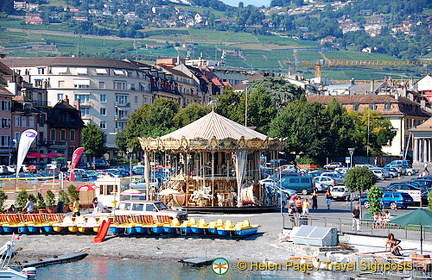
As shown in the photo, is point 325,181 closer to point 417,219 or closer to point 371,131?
point 417,219

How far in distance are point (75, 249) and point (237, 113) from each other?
7611 cm

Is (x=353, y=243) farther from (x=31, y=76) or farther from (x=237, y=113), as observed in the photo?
(x=31, y=76)

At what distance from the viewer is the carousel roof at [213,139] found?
2266 inches

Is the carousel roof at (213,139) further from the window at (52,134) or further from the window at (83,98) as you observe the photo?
the window at (83,98)

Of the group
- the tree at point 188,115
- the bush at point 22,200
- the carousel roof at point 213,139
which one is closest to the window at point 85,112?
the tree at point 188,115

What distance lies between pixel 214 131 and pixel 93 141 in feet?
236

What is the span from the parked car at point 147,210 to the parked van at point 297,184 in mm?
26997

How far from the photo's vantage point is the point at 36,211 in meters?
59.2

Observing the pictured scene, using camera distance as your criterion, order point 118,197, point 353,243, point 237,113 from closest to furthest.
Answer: point 353,243
point 118,197
point 237,113

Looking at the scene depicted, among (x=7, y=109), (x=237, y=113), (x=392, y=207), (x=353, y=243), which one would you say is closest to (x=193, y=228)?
(x=353, y=243)

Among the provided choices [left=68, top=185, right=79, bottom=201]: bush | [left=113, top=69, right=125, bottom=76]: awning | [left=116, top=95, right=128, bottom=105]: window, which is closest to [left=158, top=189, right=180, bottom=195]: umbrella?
[left=68, top=185, right=79, bottom=201]: bush

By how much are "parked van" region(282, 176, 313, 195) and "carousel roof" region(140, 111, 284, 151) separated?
17280 millimetres

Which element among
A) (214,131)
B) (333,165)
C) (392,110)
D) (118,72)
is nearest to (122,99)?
(118,72)

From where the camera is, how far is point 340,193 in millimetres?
73312
